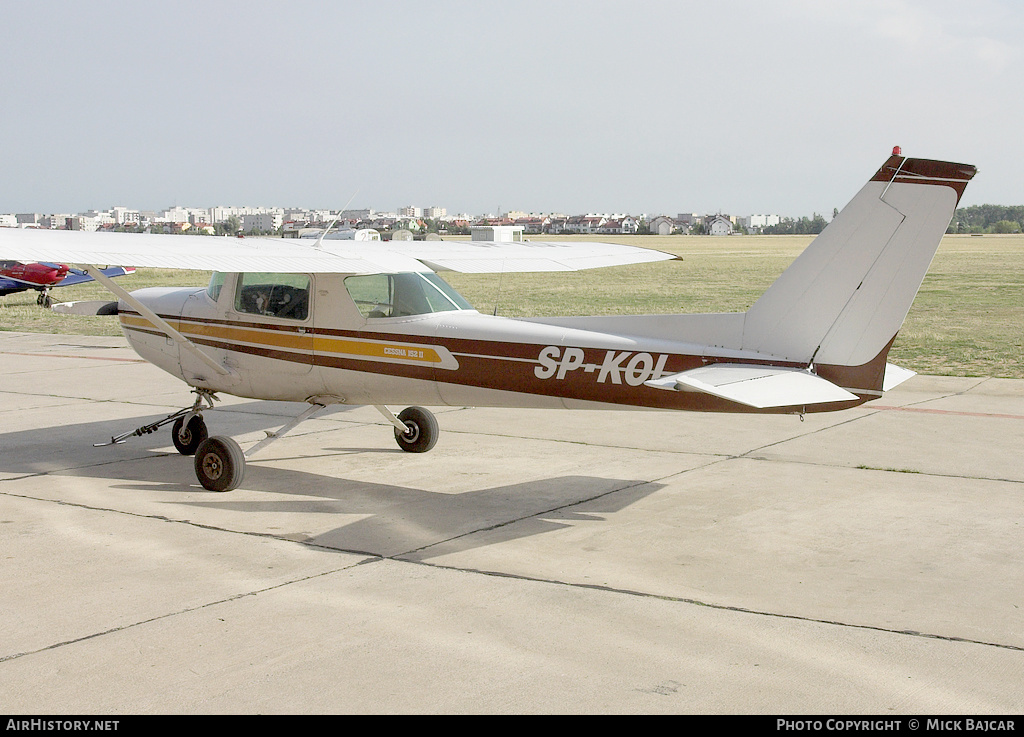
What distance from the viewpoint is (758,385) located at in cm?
701

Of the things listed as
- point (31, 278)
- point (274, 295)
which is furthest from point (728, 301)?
point (274, 295)

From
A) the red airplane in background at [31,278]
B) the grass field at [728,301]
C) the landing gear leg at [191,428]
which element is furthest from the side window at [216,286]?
the red airplane in background at [31,278]

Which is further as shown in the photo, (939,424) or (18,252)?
(939,424)

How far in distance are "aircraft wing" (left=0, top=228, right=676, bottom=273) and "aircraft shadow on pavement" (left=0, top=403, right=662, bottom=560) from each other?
1951 millimetres

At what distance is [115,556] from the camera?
273 inches

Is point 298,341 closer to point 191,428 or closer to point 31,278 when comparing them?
point 191,428

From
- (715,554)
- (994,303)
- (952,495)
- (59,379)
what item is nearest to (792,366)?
(715,554)

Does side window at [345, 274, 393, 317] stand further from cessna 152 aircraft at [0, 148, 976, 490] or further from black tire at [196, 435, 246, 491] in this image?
black tire at [196, 435, 246, 491]

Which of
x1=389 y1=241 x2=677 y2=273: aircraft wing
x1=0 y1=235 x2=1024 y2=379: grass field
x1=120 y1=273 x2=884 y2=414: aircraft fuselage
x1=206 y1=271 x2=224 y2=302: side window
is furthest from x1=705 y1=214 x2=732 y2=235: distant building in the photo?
x1=120 y1=273 x2=884 y2=414: aircraft fuselage

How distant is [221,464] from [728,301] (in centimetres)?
2612

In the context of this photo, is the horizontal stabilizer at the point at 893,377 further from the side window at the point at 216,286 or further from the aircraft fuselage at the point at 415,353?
the side window at the point at 216,286

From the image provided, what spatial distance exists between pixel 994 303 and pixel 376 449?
2645 centimetres

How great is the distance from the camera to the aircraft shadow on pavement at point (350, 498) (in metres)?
7.46
